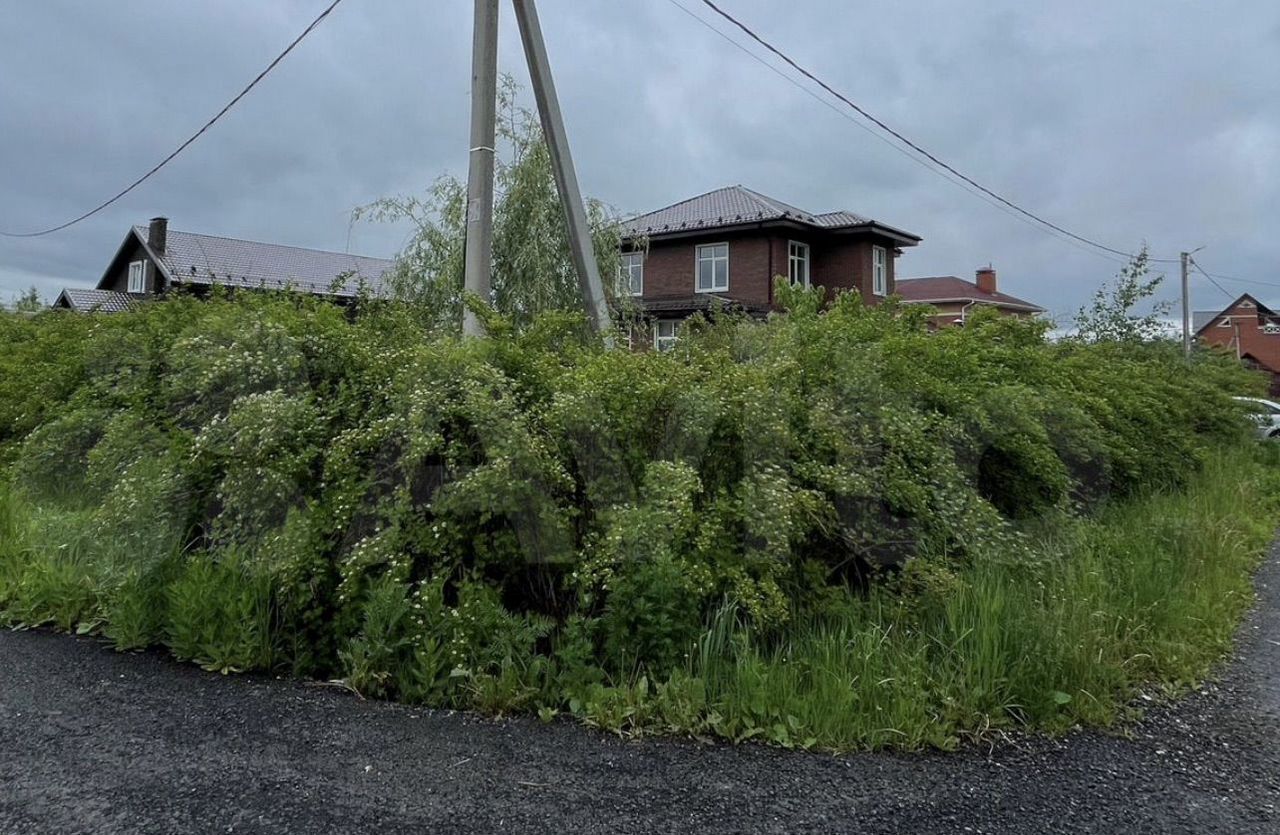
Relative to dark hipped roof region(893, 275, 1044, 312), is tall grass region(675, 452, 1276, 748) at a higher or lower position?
lower

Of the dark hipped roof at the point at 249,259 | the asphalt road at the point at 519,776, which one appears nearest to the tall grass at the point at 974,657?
the asphalt road at the point at 519,776

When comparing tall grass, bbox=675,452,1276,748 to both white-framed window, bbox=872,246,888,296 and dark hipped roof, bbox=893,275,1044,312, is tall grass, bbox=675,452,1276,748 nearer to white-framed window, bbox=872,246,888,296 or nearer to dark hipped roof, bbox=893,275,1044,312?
white-framed window, bbox=872,246,888,296

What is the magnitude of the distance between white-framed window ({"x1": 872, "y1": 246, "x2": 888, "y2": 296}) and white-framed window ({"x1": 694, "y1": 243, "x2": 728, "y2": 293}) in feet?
15.9

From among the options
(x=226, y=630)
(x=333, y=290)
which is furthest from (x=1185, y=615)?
(x=333, y=290)

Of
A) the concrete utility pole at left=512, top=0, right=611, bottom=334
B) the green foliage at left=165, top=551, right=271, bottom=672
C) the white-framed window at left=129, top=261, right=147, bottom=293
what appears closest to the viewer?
the green foliage at left=165, top=551, right=271, bottom=672

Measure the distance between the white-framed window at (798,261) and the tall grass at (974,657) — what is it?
2182 cm

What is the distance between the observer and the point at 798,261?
26312 millimetres

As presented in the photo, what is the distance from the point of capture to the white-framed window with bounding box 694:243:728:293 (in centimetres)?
2572

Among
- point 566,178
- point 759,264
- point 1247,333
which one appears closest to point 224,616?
point 566,178

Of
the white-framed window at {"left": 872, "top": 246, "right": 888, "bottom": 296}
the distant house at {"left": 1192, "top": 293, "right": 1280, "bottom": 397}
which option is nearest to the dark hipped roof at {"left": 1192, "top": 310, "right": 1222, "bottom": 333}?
the distant house at {"left": 1192, "top": 293, "right": 1280, "bottom": 397}

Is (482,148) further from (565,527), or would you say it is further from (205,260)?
(205,260)

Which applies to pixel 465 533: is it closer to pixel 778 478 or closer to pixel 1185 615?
pixel 778 478

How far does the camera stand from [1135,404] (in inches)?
263

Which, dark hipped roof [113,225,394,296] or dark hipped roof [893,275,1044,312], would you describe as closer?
dark hipped roof [113,225,394,296]
